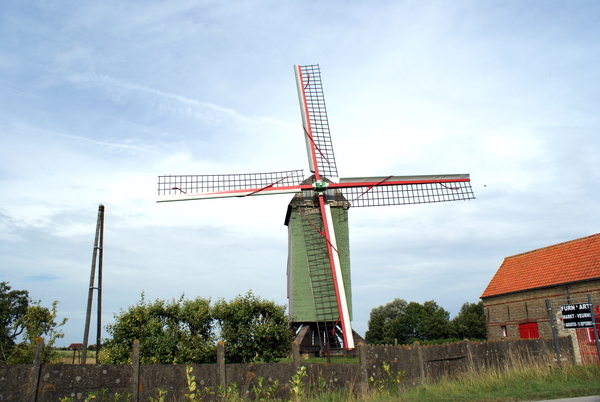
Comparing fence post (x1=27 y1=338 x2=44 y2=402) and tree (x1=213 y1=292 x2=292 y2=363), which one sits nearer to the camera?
fence post (x1=27 y1=338 x2=44 y2=402)

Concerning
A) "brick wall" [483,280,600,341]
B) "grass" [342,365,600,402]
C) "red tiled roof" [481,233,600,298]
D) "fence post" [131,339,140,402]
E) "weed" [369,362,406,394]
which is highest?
"red tiled roof" [481,233,600,298]

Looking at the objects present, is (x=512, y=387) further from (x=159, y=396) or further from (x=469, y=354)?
(x=159, y=396)

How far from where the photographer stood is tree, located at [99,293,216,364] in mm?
14328

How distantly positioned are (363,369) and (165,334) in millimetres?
8132

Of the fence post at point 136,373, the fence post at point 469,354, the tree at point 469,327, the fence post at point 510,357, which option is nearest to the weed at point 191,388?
the fence post at point 136,373

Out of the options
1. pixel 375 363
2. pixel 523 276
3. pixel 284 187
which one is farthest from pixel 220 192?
pixel 523 276

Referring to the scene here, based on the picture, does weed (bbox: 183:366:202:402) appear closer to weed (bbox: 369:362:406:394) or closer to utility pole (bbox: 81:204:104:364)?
weed (bbox: 369:362:406:394)

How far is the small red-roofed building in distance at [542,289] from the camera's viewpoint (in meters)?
17.8

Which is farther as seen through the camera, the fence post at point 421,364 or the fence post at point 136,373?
the fence post at point 421,364

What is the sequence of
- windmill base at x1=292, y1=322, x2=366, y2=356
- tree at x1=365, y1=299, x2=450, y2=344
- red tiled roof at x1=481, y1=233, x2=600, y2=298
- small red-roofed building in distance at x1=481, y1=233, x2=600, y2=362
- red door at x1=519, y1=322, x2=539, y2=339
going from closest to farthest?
small red-roofed building in distance at x1=481, y1=233, x2=600, y2=362
red tiled roof at x1=481, y1=233, x2=600, y2=298
red door at x1=519, y1=322, x2=539, y2=339
windmill base at x1=292, y1=322, x2=366, y2=356
tree at x1=365, y1=299, x2=450, y2=344

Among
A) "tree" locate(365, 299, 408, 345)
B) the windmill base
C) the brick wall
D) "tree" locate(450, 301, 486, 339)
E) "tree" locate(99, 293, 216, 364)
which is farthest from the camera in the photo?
"tree" locate(365, 299, 408, 345)

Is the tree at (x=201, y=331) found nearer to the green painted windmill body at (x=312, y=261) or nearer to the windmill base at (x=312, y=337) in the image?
the green painted windmill body at (x=312, y=261)

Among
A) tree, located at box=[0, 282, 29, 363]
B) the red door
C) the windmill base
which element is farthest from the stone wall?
tree, located at box=[0, 282, 29, 363]

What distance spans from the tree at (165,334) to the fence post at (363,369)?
6779 millimetres
